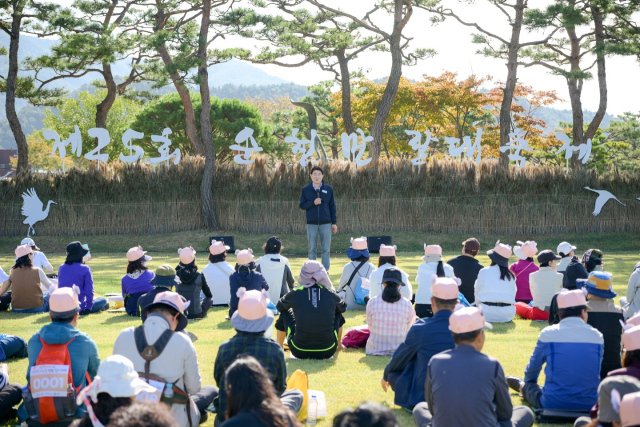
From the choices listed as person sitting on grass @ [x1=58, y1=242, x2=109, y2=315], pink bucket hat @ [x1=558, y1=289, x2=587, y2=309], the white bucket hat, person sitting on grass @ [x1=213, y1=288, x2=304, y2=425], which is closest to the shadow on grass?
pink bucket hat @ [x1=558, y1=289, x2=587, y2=309]

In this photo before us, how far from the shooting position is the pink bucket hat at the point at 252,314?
3.61 m

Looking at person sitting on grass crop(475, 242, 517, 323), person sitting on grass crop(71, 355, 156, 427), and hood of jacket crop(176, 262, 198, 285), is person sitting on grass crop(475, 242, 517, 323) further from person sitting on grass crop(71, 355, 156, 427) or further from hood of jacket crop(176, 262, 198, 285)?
person sitting on grass crop(71, 355, 156, 427)

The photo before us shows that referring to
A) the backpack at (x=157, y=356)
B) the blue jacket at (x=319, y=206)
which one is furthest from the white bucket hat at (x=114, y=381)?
the blue jacket at (x=319, y=206)

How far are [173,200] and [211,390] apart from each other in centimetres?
1472

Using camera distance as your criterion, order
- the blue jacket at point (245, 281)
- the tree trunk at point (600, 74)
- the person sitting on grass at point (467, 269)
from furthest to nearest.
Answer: the tree trunk at point (600, 74) < the person sitting on grass at point (467, 269) < the blue jacket at point (245, 281)

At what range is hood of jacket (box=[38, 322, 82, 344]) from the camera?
363 centimetres

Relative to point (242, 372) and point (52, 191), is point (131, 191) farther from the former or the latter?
point (242, 372)

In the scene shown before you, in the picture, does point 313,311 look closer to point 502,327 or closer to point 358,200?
point 502,327

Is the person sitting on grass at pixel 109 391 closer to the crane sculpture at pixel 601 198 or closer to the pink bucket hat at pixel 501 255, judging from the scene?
the pink bucket hat at pixel 501 255

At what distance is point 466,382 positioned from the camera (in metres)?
3.06

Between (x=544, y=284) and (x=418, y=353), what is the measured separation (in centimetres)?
362

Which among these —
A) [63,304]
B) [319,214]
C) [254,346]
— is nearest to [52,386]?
[63,304]

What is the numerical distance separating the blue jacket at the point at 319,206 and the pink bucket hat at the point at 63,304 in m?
6.96

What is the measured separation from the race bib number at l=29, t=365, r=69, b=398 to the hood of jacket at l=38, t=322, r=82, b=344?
0.15 metres
